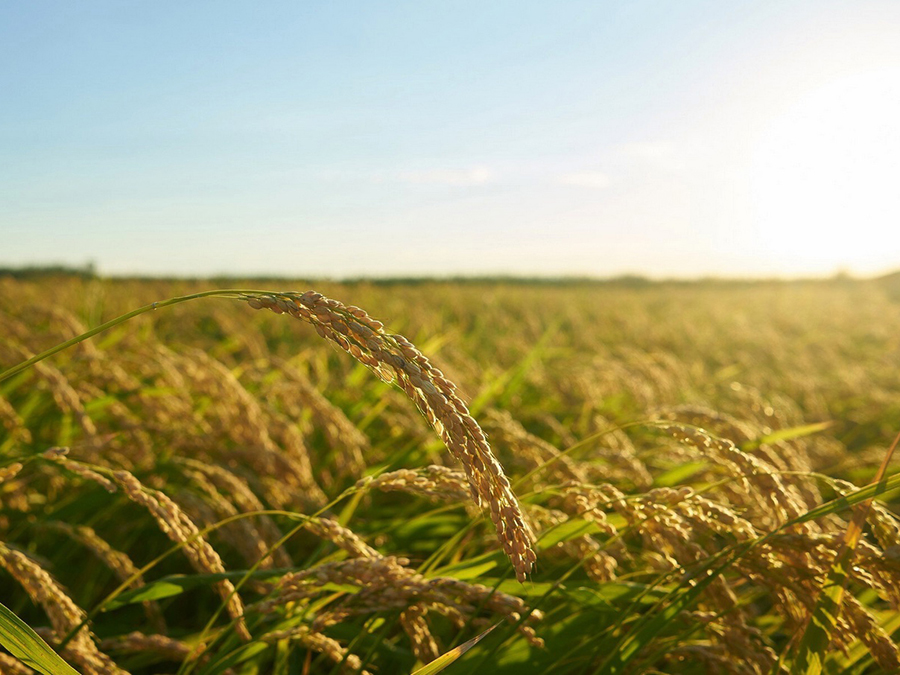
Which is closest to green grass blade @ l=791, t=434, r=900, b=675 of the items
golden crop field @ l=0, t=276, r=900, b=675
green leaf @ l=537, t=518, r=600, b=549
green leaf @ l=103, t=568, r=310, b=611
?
golden crop field @ l=0, t=276, r=900, b=675

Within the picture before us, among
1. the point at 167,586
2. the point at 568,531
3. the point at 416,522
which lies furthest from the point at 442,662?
the point at 416,522

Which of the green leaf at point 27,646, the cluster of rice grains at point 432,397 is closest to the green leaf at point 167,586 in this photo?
the green leaf at point 27,646

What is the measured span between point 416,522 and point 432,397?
169cm

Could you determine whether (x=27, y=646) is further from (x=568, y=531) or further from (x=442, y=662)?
(x=568, y=531)

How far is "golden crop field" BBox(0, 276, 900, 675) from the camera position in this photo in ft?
3.87

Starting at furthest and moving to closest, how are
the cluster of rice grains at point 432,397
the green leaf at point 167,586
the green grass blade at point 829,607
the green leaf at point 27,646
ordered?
the green leaf at point 167,586 → the green grass blade at point 829,607 → the green leaf at point 27,646 → the cluster of rice grains at point 432,397

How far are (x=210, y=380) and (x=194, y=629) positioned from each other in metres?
0.89

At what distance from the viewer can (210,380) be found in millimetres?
2436

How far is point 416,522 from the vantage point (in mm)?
2330

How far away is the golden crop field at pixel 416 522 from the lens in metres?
1.18

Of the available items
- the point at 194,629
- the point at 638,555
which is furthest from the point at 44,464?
the point at 638,555

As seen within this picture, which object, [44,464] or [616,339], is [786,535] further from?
[616,339]

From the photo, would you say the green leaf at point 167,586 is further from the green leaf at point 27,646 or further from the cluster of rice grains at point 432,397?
the cluster of rice grains at point 432,397

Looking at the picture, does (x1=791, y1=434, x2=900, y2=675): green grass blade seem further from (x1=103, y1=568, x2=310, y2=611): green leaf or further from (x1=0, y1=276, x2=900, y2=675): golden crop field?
(x1=103, y1=568, x2=310, y2=611): green leaf
